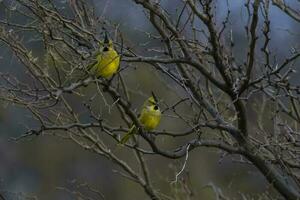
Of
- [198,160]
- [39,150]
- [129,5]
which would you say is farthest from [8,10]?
[39,150]

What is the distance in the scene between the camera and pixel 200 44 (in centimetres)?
668

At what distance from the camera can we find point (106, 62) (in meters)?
6.22

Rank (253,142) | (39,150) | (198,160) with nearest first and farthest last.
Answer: (253,142), (198,160), (39,150)

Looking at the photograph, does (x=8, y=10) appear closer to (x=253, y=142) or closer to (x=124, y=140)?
(x=124, y=140)

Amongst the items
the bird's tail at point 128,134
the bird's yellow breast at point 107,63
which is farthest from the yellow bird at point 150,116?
the bird's yellow breast at point 107,63

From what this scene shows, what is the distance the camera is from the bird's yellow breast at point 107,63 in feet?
20.2

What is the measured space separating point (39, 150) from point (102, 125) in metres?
13.7

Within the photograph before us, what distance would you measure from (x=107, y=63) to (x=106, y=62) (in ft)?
0.22

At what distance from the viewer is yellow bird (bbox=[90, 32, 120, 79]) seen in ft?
20.2

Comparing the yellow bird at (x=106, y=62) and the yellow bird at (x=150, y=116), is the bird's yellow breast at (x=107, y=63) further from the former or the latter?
the yellow bird at (x=150, y=116)

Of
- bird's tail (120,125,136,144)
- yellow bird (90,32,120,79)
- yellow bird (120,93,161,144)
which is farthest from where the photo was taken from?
yellow bird (120,93,161,144)

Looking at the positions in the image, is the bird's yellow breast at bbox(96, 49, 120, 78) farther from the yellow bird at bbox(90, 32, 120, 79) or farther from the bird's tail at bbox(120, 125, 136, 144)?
the bird's tail at bbox(120, 125, 136, 144)

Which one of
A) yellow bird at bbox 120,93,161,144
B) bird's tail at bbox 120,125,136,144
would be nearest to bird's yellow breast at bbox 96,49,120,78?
bird's tail at bbox 120,125,136,144

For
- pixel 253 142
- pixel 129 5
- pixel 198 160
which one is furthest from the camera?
pixel 198 160
